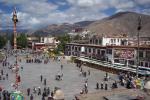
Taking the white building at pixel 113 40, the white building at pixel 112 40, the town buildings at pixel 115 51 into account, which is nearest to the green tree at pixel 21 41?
the town buildings at pixel 115 51

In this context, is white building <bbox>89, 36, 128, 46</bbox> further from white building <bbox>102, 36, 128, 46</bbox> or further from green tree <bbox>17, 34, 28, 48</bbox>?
green tree <bbox>17, 34, 28, 48</bbox>

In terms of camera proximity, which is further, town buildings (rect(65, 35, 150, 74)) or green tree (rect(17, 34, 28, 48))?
green tree (rect(17, 34, 28, 48))

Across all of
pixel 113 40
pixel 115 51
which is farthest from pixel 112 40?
pixel 115 51

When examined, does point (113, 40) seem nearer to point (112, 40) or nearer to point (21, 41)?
point (112, 40)

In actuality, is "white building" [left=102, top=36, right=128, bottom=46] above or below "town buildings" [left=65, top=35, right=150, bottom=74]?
above

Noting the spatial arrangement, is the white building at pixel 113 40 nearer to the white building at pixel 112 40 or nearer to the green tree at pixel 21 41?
the white building at pixel 112 40

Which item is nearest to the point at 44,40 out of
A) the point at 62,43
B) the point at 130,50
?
the point at 62,43

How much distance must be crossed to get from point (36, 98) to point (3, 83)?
1409 centimetres

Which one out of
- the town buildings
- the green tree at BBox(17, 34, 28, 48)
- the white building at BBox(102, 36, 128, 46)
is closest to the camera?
the town buildings

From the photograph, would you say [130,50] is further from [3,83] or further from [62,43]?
[62,43]

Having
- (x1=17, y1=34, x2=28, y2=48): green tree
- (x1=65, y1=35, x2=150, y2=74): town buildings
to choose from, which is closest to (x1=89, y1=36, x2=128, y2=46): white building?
(x1=65, y1=35, x2=150, y2=74): town buildings

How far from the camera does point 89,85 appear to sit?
47688mm

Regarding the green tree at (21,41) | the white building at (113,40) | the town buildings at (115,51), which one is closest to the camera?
the town buildings at (115,51)

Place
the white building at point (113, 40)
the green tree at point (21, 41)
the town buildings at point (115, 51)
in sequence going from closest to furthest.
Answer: the town buildings at point (115, 51)
the white building at point (113, 40)
the green tree at point (21, 41)
